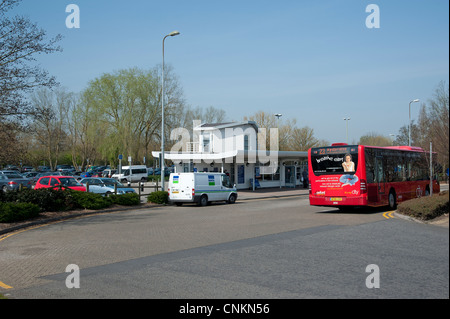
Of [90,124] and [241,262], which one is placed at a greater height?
[90,124]

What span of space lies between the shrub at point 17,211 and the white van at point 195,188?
30.3ft

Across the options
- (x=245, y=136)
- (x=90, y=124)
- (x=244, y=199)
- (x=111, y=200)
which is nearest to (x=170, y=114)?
(x=90, y=124)

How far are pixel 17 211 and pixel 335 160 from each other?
13.3 meters

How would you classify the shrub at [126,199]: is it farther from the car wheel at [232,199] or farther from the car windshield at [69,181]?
the car wheel at [232,199]

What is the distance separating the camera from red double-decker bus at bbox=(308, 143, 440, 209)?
1842 centimetres

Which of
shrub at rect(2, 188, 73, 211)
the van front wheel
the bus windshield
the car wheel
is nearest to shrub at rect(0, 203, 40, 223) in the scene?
shrub at rect(2, 188, 73, 211)

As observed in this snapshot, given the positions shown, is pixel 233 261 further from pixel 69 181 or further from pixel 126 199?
pixel 69 181

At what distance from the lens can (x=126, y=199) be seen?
24.2m

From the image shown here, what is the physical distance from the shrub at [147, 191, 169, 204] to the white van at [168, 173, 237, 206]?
64 cm

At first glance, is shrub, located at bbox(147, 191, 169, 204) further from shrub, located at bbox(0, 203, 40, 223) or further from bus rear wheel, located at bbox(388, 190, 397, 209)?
bus rear wheel, located at bbox(388, 190, 397, 209)

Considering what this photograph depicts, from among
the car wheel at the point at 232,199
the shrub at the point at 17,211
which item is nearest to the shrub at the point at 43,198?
the shrub at the point at 17,211
